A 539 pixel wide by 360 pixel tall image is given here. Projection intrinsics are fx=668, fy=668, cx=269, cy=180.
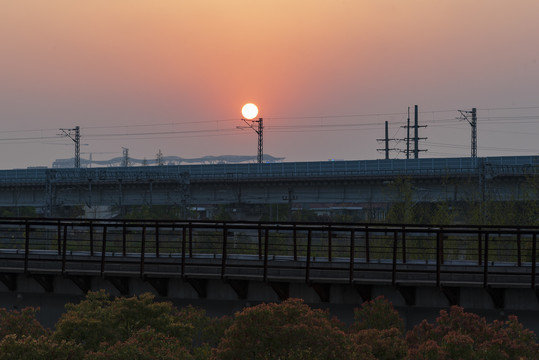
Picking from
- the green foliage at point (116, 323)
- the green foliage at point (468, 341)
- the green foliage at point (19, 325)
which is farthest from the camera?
the green foliage at point (19, 325)

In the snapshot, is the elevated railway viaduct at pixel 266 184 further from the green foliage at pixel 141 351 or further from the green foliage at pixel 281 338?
the green foliage at pixel 281 338

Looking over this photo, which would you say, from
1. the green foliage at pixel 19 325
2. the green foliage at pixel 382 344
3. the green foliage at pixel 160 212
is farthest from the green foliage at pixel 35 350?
the green foliage at pixel 160 212

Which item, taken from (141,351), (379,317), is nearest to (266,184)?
(379,317)

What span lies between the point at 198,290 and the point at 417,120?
8684cm

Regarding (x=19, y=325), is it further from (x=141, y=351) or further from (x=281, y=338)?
(x=281, y=338)

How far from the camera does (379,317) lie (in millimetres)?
16391

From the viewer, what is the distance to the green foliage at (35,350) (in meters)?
11.0

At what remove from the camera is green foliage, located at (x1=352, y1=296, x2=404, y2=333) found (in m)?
16.3

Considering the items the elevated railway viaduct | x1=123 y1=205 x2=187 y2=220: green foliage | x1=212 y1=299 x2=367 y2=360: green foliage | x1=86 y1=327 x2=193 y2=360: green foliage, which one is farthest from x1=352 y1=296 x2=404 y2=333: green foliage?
the elevated railway viaduct

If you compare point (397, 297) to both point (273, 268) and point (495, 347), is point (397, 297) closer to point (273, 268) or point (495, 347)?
point (273, 268)

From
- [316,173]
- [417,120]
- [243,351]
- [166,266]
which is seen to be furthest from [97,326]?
[417,120]

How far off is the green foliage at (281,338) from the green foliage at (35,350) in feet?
8.07

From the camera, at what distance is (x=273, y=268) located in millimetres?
19297

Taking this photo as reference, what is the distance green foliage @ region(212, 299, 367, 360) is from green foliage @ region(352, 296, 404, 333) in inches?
197
